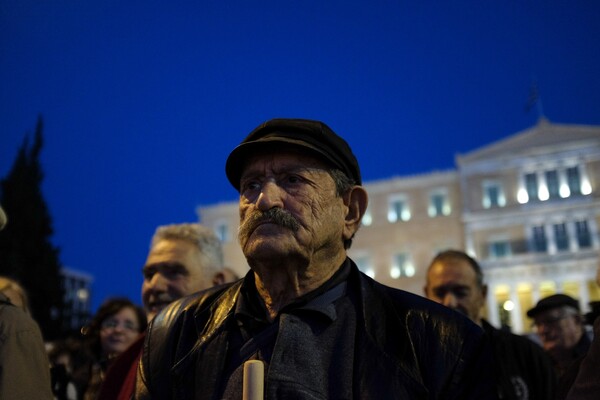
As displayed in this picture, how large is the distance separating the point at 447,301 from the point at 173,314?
2542 mm

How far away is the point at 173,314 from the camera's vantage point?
8.32ft

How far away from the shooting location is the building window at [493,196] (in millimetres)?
40500

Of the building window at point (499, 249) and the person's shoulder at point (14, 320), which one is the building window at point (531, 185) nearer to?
the building window at point (499, 249)

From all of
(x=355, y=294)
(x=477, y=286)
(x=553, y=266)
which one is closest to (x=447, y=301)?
(x=477, y=286)

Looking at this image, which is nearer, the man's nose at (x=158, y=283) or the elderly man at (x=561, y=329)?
the man's nose at (x=158, y=283)

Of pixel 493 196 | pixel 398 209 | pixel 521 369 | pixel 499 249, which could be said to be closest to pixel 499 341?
pixel 521 369

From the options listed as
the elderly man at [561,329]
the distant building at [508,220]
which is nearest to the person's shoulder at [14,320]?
the elderly man at [561,329]

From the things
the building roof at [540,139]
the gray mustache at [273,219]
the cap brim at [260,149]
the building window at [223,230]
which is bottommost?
the gray mustache at [273,219]

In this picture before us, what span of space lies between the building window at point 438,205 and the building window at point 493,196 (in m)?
2.74

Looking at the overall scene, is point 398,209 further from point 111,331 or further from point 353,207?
point 353,207

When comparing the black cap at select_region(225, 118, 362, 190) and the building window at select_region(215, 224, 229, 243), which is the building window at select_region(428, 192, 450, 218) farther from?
the black cap at select_region(225, 118, 362, 190)

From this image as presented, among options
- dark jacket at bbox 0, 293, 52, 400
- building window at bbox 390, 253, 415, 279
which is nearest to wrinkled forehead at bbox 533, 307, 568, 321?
dark jacket at bbox 0, 293, 52, 400

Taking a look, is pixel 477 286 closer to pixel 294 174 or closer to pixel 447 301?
pixel 447 301

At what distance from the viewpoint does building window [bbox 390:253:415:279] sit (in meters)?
42.4
